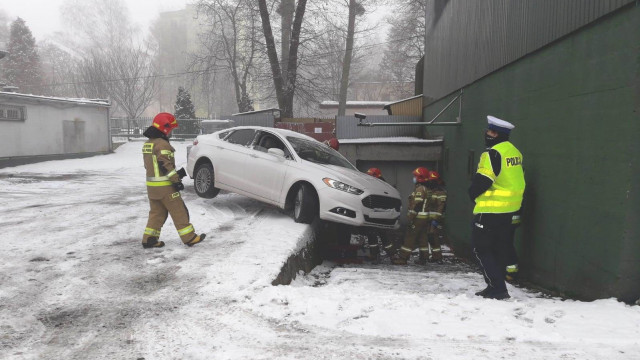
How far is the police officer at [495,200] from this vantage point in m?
4.57

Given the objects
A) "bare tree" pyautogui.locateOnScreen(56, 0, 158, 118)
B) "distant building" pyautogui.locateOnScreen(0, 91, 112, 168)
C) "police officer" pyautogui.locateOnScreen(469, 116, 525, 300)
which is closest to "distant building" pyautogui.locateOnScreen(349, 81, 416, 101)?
"bare tree" pyautogui.locateOnScreen(56, 0, 158, 118)

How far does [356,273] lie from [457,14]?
751cm

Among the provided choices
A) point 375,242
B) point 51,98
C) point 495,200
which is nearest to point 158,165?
point 495,200

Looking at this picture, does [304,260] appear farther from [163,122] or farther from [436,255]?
[436,255]

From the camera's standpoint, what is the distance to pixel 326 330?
3529 mm

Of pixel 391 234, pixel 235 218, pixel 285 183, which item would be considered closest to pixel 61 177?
pixel 235 218

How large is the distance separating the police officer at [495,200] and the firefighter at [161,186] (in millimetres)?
3652

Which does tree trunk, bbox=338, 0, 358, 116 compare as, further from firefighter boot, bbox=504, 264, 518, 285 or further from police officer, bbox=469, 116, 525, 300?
police officer, bbox=469, 116, 525, 300

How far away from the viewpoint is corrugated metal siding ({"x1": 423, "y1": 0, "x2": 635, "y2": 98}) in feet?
16.0

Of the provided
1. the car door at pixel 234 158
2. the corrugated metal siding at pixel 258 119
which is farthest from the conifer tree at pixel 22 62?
the car door at pixel 234 158

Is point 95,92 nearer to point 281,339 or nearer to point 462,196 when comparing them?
point 462,196

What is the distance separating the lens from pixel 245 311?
3863 mm

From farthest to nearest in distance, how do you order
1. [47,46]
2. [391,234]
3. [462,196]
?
[47,46], [391,234], [462,196]

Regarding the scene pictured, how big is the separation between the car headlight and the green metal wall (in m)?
2.49
